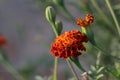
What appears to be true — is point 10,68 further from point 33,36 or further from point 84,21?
point 33,36

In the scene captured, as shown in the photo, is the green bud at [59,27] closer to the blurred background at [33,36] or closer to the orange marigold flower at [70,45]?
the orange marigold flower at [70,45]

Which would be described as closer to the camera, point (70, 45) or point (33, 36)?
point (70, 45)

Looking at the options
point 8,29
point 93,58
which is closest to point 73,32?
point 93,58

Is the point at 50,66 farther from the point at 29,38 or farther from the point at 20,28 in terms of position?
the point at 29,38

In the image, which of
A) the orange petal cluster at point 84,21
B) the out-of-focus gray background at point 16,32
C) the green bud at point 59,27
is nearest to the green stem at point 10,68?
the green bud at point 59,27

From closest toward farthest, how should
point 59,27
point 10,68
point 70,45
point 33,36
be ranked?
point 70,45 → point 59,27 → point 10,68 → point 33,36

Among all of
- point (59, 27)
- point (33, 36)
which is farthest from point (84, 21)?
point (33, 36)

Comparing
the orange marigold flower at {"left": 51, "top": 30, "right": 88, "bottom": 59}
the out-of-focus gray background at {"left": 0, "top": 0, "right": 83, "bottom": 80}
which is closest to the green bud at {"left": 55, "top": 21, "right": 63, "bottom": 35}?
the orange marigold flower at {"left": 51, "top": 30, "right": 88, "bottom": 59}

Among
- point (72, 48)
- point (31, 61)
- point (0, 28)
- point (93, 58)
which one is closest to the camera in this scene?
point (72, 48)

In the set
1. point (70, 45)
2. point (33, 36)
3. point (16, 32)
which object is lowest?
point (70, 45)
